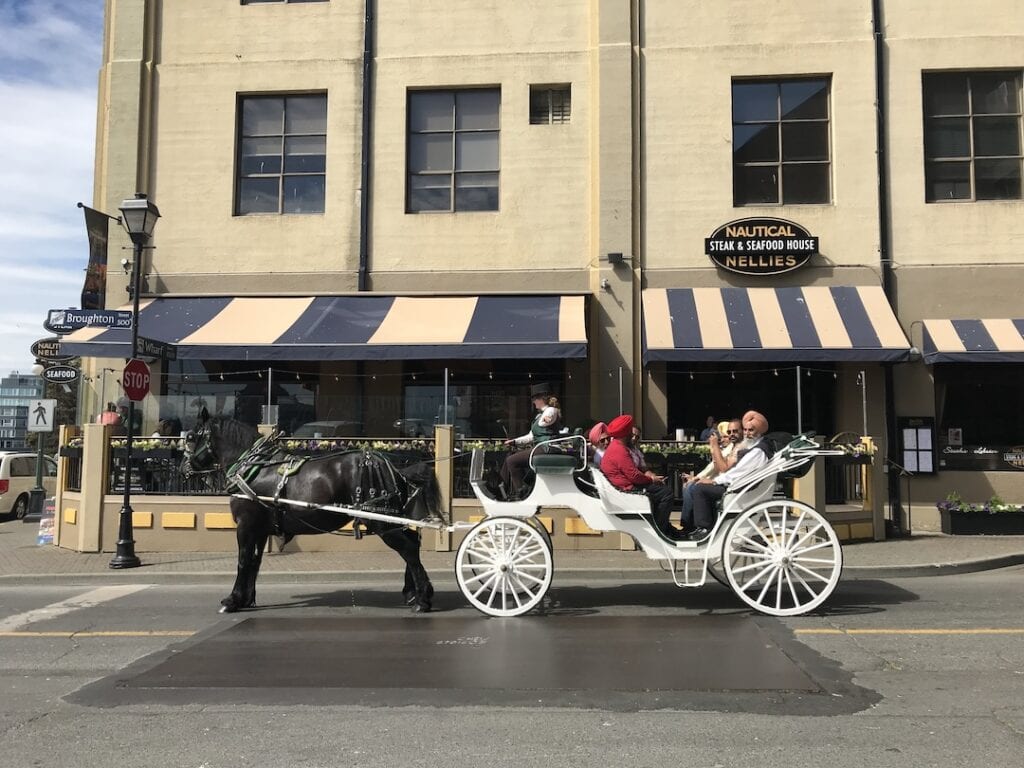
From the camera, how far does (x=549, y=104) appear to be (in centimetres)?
1570

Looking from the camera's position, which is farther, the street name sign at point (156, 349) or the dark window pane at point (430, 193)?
the dark window pane at point (430, 193)

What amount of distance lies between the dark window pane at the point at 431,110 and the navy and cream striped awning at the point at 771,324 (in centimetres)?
526

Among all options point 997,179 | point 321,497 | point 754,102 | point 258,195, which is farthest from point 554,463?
point 997,179

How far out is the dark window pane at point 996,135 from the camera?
49.2ft

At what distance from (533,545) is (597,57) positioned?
10.8m

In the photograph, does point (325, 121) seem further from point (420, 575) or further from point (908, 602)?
point (908, 602)

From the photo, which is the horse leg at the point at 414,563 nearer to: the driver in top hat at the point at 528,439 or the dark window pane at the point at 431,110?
the driver in top hat at the point at 528,439

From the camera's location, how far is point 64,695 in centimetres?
556

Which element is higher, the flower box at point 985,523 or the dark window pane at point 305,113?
the dark window pane at point 305,113

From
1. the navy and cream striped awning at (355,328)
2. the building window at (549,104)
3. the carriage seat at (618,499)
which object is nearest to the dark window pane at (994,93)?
the building window at (549,104)

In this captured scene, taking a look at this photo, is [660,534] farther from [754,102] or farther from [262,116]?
[262,116]

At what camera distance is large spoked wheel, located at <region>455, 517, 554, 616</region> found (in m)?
7.48


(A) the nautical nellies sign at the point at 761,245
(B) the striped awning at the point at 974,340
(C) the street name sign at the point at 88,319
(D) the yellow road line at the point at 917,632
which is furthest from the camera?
(A) the nautical nellies sign at the point at 761,245

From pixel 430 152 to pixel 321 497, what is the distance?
31.5 ft
